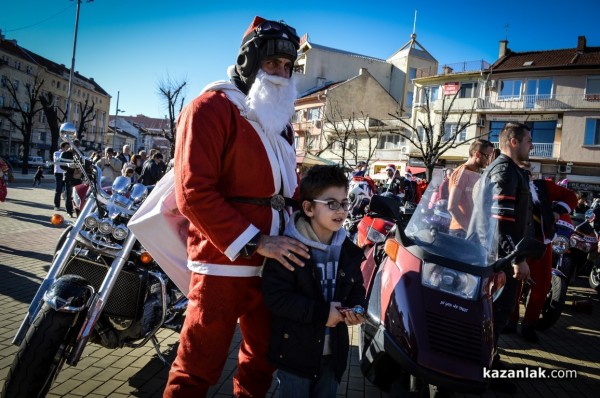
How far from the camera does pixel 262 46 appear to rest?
6.39 ft

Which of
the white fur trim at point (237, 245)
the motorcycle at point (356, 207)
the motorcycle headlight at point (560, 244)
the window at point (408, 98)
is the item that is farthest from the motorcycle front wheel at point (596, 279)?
the window at point (408, 98)

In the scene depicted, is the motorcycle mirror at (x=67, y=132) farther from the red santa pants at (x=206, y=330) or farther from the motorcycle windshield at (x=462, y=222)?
the motorcycle windshield at (x=462, y=222)

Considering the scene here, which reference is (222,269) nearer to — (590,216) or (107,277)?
(107,277)

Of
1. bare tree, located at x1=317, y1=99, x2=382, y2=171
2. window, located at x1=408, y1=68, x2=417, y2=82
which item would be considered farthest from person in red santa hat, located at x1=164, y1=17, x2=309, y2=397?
window, located at x1=408, y1=68, x2=417, y2=82

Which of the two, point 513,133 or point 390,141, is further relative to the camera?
point 390,141

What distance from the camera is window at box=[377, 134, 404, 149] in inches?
1391

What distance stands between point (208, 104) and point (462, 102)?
3529 centimetres

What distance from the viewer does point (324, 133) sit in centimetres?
4094

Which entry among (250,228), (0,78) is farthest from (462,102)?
(0,78)

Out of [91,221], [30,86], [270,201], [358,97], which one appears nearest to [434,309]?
[270,201]

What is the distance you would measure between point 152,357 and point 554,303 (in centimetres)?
452

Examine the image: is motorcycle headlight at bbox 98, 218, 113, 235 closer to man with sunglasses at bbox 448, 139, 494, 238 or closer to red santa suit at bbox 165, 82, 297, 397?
red santa suit at bbox 165, 82, 297, 397

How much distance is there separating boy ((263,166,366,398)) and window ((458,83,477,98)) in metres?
35.4

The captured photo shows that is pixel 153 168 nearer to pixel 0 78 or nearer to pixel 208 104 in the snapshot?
pixel 208 104
